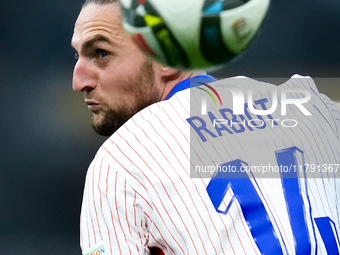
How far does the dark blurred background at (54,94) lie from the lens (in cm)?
479

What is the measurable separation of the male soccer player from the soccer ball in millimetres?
200

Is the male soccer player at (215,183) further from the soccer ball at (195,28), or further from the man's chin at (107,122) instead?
the man's chin at (107,122)

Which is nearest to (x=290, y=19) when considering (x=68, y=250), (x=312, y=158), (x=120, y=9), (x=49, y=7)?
(x=49, y=7)

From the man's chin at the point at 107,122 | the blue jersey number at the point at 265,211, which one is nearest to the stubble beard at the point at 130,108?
the man's chin at the point at 107,122

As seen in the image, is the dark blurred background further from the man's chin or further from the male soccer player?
the male soccer player

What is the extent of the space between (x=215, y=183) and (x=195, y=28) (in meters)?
0.59

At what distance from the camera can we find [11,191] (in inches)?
191

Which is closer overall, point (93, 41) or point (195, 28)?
point (195, 28)

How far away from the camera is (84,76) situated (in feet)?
7.04

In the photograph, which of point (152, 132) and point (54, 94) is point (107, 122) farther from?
point (54, 94)

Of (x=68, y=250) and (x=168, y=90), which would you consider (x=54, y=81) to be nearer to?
(x=68, y=250)

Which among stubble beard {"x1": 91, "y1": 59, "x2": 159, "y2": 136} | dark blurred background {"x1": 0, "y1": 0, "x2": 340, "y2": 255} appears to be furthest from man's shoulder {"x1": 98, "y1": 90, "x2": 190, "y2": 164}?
dark blurred background {"x1": 0, "y1": 0, "x2": 340, "y2": 255}

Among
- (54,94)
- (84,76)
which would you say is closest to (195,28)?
(84,76)

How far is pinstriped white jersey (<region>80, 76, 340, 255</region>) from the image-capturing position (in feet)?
4.67
